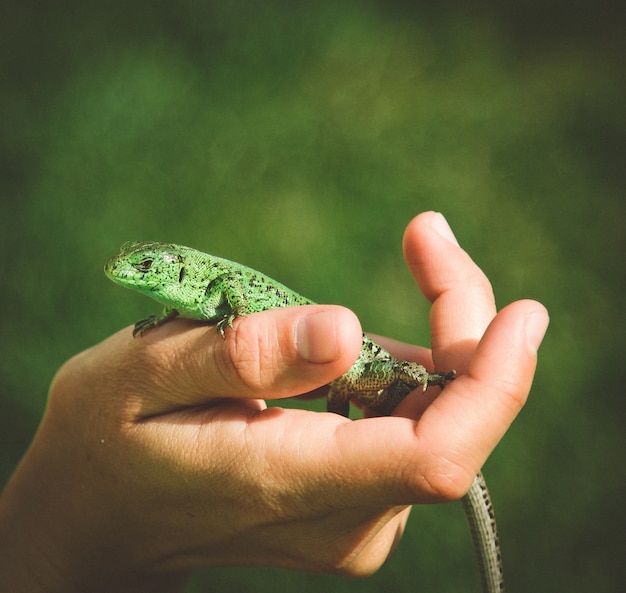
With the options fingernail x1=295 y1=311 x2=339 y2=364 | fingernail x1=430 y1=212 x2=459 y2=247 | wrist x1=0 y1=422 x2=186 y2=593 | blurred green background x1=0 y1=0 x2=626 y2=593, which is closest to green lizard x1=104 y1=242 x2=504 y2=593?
fingernail x1=295 y1=311 x2=339 y2=364

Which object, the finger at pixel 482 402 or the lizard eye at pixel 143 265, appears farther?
the lizard eye at pixel 143 265

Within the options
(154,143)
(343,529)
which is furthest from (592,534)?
(154,143)

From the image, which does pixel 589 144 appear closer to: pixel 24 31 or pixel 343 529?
pixel 343 529

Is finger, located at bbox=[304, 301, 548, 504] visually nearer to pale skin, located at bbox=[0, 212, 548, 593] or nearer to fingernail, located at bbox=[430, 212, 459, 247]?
pale skin, located at bbox=[0, 212, 548, 593]

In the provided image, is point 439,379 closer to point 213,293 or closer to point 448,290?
point 448,290

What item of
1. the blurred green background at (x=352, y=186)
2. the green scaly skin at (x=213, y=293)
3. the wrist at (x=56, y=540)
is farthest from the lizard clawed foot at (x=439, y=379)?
the blurred green background at (x=352, y=186)

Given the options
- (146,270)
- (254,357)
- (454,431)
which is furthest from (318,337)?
(146,270)

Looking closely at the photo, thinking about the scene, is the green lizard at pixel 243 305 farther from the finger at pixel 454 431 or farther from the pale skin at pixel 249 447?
the finger at pixel 454 431

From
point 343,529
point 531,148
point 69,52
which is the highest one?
point 69,52
